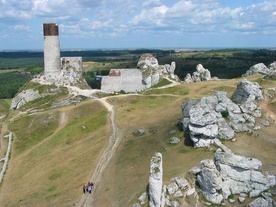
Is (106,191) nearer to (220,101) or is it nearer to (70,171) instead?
(70,171)

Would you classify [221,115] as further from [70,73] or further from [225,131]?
[70,73]

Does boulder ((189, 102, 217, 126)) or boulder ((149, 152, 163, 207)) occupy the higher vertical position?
boulder ((189, 102, 217, 126))

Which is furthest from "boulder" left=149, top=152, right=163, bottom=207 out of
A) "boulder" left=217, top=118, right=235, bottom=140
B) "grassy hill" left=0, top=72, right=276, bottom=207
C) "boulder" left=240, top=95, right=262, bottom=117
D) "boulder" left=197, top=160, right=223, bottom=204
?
"boulder" left=240, top=95, right=262, bottom=117

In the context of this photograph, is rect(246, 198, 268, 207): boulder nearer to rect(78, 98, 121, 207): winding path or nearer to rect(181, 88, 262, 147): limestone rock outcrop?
rect(181, 88, 262, 147): limestone rock outcrop

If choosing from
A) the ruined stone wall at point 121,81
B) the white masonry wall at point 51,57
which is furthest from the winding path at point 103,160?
the white masonry wall at point 51,57

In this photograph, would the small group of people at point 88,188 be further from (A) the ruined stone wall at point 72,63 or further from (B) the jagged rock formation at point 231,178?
(A) the ruined stone wall at point 72,63

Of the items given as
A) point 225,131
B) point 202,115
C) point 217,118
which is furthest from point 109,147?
point 225,131

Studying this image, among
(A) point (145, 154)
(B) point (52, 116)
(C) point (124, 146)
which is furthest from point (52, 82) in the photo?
(A) point (145, 154)
